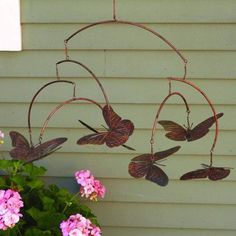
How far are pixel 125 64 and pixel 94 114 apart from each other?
0.29 m

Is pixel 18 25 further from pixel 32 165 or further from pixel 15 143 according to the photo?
pixel 15 143

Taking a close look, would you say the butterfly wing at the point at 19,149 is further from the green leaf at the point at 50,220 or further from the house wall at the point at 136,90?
the house wall at the point at 136,90

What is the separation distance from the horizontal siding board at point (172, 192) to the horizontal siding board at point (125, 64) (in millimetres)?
520

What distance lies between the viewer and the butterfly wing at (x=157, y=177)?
1.47 metres

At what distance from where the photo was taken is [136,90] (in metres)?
2.52

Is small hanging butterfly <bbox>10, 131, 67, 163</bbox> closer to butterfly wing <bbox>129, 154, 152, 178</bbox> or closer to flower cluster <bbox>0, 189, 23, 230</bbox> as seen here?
butterfly wing <bbox>129, 154, 152, 178</bbox>

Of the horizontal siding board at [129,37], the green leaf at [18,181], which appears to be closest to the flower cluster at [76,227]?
the green leaf at [18,181]

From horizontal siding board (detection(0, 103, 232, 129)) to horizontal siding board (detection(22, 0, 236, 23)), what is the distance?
414 mm

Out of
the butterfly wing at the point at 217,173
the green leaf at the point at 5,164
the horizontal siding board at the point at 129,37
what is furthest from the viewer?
the horizontal siding board at the point at 129,37

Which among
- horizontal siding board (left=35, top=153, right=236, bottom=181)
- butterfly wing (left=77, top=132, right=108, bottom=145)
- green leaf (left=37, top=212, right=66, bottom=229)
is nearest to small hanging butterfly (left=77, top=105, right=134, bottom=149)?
butterfly wing (left=77, top=132, right=108, bottom=145)

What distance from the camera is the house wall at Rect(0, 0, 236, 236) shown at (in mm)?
2457

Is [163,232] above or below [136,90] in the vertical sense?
below

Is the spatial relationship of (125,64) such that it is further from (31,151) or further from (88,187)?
(31,151)

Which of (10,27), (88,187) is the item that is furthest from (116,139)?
(10,27)
